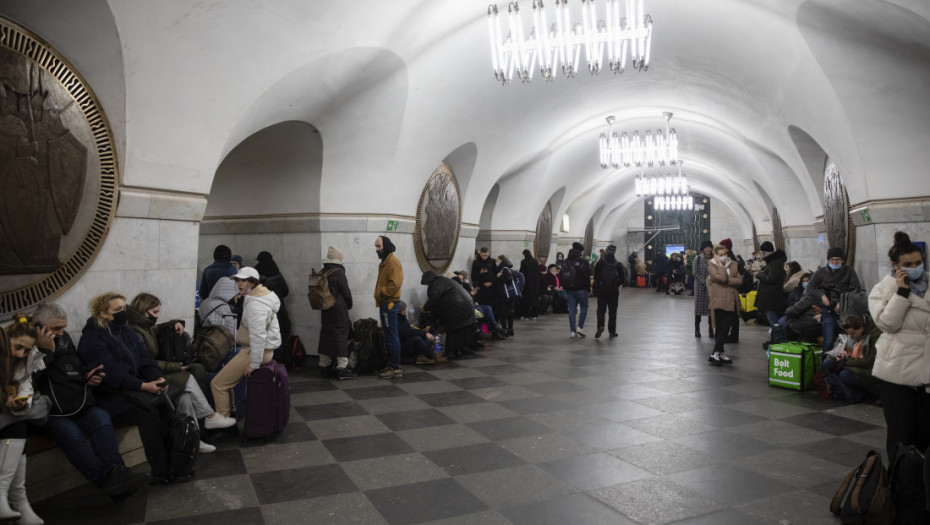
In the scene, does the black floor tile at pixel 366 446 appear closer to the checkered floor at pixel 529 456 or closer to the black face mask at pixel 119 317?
the checkered floor at pixel 529 456

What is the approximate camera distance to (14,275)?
4000mm

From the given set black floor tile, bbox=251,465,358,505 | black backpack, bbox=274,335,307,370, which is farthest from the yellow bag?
black floor tile, bbox=251,465,358,505

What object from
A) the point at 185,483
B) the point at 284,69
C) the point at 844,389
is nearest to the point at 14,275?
the point at 185,483

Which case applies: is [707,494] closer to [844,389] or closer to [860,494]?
[860,494]

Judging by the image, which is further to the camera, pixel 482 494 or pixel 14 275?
pixel 14 275

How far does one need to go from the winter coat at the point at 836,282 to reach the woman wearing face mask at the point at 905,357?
12.2ft

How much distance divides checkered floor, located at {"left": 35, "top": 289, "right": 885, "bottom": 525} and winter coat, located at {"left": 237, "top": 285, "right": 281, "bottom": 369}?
70 cm

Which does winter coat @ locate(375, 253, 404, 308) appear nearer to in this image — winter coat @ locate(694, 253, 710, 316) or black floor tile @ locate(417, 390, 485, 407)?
black floor tile @ locate(417, 390, 485, 407)

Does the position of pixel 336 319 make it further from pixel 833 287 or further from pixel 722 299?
pixel 833 287

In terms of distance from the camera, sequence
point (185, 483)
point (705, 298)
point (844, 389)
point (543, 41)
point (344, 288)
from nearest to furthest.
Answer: point (185, 483)
point (844, 389)
point (543, 41)
point (344, 288)
point (705, 298)

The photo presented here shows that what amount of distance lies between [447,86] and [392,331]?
343 cm

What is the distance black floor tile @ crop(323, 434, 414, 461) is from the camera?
4207 millimetres

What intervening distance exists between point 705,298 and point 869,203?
119 inches

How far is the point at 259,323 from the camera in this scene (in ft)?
15.0
